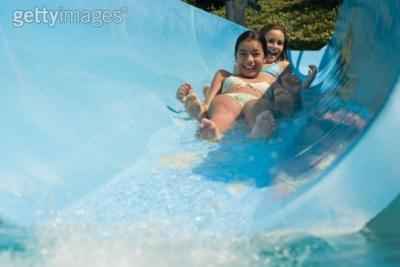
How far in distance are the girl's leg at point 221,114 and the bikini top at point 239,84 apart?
0.67 feet

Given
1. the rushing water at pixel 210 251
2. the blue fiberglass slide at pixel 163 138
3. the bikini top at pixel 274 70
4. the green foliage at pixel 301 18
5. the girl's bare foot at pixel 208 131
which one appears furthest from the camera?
the green foliage at pixel 301 18

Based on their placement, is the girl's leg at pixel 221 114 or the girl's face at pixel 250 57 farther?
the girl's face at pixel 250 57

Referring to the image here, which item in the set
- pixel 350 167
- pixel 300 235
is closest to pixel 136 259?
pixel 300 235

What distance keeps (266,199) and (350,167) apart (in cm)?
33

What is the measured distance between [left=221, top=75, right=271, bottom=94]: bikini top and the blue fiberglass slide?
242 millimetres

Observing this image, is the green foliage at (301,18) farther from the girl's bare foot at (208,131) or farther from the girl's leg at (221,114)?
the girl's bare foot at (208,131)

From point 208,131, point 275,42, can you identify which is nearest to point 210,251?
point 208,131

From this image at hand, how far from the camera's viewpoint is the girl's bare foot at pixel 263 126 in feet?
Answer: 7.95

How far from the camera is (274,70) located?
131 inches

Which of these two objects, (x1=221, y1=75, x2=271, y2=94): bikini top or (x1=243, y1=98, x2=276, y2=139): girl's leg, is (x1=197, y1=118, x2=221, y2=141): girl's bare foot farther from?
(x1=221, y1=75, x2=271, y2=94): bikini top

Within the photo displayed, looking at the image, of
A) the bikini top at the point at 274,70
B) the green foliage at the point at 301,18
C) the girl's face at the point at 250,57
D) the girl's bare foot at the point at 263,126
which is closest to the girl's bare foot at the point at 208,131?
the girl's bare foot at the point at 263,126

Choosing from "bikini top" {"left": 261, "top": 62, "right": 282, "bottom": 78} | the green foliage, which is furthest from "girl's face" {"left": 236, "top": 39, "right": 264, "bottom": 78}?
the green foliage

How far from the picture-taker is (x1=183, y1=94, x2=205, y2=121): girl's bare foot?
8.98 feet

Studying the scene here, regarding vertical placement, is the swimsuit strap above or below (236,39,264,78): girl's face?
below
